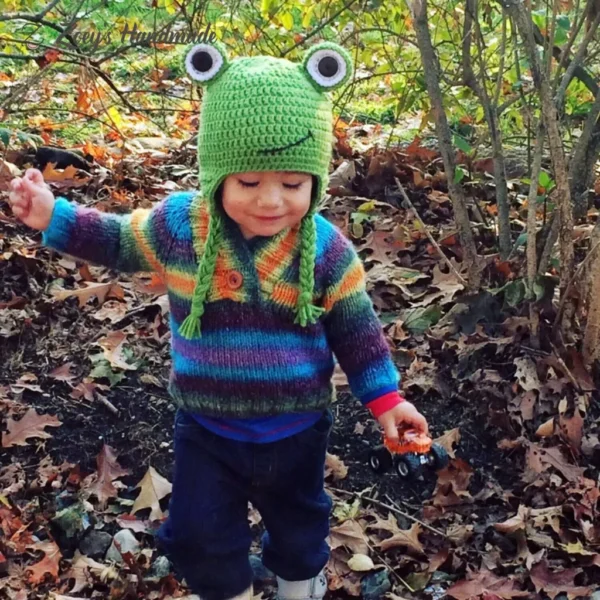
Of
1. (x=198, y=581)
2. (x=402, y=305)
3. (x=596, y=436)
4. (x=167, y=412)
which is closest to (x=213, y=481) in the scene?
(x=198, y=581)

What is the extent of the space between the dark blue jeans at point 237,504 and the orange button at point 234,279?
1.27ft

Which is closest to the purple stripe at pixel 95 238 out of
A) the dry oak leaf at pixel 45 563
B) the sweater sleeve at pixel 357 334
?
the sweater sleeve at pixel 357 334

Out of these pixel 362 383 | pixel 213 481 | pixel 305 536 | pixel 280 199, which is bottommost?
pixel 305 536

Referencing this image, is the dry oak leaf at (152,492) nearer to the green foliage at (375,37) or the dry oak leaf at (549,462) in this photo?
the dry oak leaf at (549,462)

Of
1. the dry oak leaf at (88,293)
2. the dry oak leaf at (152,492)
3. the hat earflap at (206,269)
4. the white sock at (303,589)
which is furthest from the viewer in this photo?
the dry oak leaf at (88,293)

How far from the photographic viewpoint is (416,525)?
262cm

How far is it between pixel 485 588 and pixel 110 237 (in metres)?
1.42

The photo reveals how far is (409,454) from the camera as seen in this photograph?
7.85 feet

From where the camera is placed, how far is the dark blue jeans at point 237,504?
2.10 meters

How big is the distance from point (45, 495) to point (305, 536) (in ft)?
3.19

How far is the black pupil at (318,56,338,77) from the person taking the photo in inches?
74.3

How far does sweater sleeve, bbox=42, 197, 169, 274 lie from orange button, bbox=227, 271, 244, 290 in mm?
186

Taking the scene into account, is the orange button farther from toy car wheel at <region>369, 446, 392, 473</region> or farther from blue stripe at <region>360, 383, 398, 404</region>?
toy car wheel at <region>369, 446, 392, 473</region>

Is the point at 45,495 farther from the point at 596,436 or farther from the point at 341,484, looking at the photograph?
the point at 596,436
